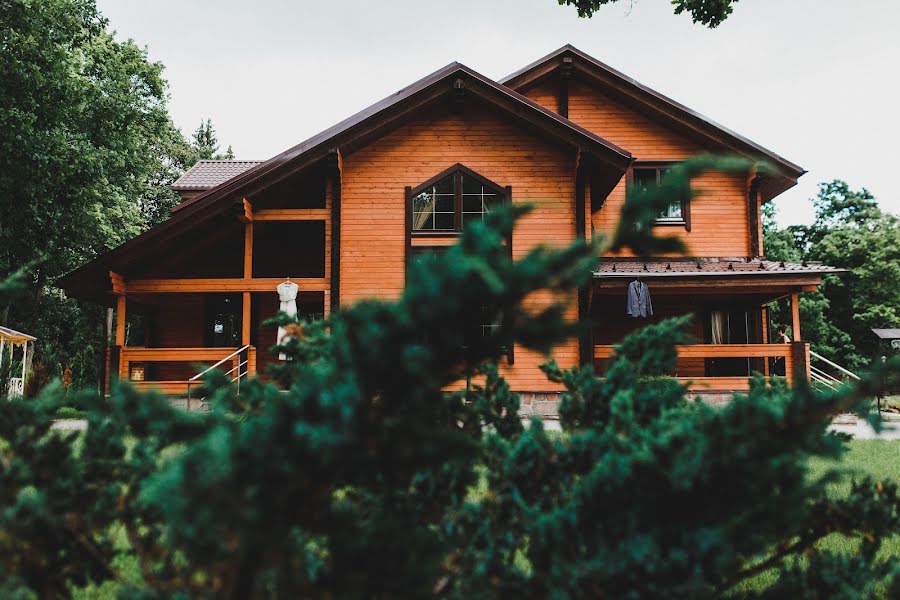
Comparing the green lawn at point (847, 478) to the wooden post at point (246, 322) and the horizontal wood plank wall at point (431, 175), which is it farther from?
the wooden post at point (246, 322)

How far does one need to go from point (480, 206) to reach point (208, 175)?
952cm

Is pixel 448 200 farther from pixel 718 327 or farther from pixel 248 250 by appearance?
pixel 718 327

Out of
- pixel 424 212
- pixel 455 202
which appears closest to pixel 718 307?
pixel 455 202

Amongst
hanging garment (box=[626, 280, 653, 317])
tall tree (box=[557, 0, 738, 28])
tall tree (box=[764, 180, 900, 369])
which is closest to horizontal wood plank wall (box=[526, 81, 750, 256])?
hanging garment (box=[626, 280, 653, 317])

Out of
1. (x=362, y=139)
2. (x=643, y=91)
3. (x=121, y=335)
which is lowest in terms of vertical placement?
(x=121, y=335)

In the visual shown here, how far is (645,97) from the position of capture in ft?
46.3

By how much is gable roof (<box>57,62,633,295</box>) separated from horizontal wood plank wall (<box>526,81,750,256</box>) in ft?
8.80

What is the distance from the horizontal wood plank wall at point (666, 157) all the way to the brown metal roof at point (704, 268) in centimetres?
69

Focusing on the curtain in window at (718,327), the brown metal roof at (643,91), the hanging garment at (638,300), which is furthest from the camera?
the curtain in window at (718,327)

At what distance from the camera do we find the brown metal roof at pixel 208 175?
55.2ft

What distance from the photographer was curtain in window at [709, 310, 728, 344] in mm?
14750

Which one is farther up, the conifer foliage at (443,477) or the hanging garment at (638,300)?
the hanging garment at (638,300)

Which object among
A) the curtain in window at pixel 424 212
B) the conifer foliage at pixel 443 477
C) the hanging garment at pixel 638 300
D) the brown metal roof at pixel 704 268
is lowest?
the conifer foliage at pixel 443 477

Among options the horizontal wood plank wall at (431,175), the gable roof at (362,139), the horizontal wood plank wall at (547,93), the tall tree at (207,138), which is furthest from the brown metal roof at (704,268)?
the tall tree at (207,138)
